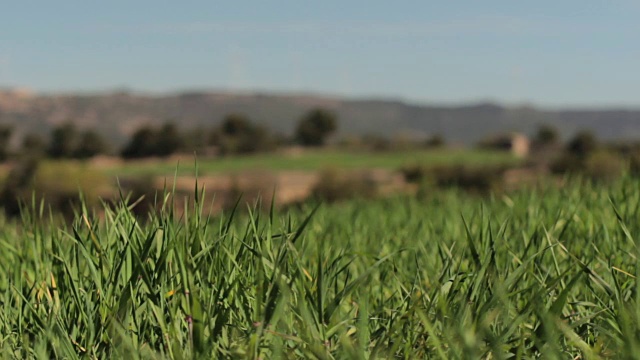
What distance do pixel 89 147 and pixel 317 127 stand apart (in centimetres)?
4160

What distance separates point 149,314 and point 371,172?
309 feet

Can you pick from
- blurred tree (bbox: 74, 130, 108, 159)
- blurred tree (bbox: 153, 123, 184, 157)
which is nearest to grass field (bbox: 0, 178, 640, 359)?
blurred tree (bbox: 153, 123, 184, 157)

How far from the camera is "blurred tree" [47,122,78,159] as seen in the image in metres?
127

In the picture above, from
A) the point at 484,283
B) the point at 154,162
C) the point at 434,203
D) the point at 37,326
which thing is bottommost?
the point at 154,162

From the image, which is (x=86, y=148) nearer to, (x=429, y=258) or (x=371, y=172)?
(x=371, y=172)

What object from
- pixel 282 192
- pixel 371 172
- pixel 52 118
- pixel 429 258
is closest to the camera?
pixel 429 258

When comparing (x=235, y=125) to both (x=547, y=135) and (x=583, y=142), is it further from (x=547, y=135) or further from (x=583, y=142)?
(x=583, y=142)

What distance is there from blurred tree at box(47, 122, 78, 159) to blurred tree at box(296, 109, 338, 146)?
41.2 m

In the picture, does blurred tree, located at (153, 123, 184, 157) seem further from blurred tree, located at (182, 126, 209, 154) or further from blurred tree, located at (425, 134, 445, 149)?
blurred tree, located at (425, 134, 445, 149)

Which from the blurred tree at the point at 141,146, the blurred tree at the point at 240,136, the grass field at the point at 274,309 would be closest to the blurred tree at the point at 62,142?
the blurred tree at the point at 141,146

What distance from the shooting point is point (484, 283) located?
5.75 ft

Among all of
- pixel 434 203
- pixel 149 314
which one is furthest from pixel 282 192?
pixel 149 314

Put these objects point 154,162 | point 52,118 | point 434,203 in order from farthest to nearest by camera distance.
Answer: point 52,118 → point 154,162 → point 434,203

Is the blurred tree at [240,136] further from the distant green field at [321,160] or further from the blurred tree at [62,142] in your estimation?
the blurred tree at [62,142]
